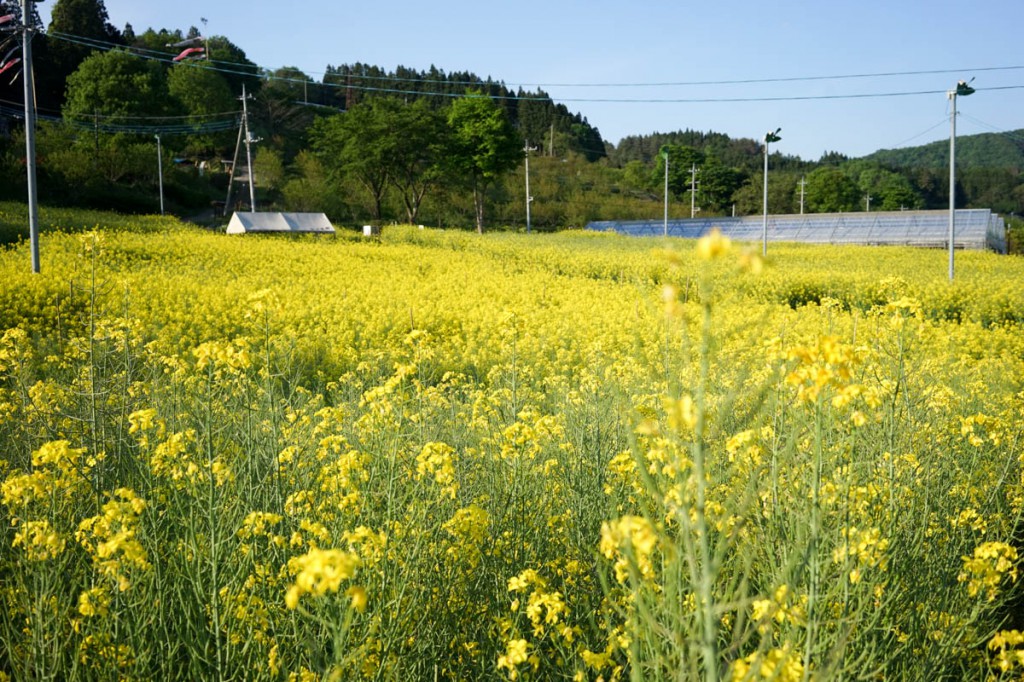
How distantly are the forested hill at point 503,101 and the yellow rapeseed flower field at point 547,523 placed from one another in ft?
275

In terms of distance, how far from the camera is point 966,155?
352 ft

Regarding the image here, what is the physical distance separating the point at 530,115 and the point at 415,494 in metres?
99.7

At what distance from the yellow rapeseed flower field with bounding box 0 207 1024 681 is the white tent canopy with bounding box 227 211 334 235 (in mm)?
22917

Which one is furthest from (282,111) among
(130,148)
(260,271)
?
(260,271)

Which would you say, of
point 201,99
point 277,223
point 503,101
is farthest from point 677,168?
point 277,223

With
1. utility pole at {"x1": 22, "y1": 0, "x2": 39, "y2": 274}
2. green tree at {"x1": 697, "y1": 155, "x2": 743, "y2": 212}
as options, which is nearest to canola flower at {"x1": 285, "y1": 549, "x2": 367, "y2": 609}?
utility pole at {"x1": 22, "y1": 0, "x2": 39, "y2": 274}

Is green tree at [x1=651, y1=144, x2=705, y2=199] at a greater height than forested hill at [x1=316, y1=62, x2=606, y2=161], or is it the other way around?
forested hill at [x1=316, y1=62, x2=606, y2=161]

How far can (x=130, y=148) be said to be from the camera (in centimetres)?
3906

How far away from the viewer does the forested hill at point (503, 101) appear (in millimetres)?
88125

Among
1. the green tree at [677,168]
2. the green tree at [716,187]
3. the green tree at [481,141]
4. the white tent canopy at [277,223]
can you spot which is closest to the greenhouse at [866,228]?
the green tree at [481,141]

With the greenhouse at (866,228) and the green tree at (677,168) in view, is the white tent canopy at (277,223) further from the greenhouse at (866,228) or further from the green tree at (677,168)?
the green tree at (677,168)

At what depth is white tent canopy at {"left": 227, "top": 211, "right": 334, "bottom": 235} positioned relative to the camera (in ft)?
91.6

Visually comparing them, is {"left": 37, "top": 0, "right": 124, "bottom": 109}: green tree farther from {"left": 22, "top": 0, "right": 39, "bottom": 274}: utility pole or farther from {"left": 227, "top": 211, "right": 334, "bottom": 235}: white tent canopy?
{"left": 22, "top": 0, "right": 39, "bottom": 274}: utility pole

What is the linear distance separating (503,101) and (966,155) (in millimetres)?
68334
